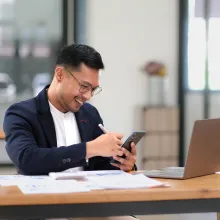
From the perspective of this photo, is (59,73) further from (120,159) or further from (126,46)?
(126,46)

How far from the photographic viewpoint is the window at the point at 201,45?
5.42 metres

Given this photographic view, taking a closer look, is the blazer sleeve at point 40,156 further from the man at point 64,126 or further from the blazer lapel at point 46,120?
the blazer lapel at point 46,120

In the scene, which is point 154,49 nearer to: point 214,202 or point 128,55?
point 128,55

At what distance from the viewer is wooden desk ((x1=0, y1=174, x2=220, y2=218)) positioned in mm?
1389

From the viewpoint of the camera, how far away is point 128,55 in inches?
205

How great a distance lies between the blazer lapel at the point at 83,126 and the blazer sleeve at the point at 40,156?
0.99 feet

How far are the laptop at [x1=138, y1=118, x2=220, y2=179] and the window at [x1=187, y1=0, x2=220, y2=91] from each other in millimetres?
3581

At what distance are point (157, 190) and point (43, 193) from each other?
1.15ft

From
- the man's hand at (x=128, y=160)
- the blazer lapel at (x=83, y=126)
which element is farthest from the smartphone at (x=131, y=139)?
the blazer lapel at (x=83, y=126)

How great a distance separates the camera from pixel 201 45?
543cm

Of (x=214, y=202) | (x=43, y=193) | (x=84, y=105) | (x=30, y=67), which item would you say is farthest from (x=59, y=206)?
(x=30, y=67)

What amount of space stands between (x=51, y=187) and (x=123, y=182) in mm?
247

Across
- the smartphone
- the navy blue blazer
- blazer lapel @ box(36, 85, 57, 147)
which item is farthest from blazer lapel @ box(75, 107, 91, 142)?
the smartphone

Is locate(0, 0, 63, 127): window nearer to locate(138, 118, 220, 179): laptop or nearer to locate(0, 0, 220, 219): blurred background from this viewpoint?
locate(0, 0, 220, 219): blurred background
